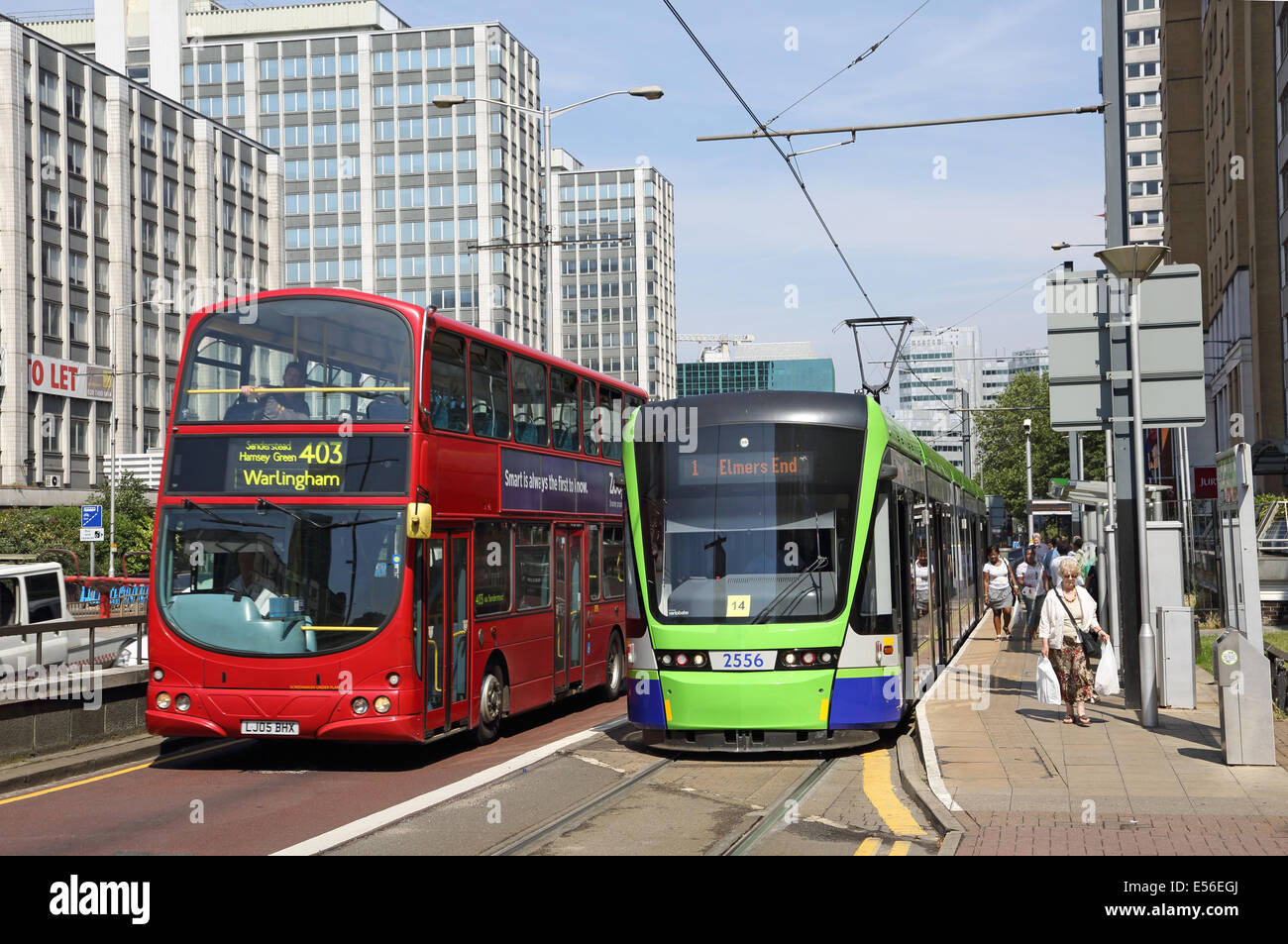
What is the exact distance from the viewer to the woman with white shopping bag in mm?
13938

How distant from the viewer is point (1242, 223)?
53.6 meters

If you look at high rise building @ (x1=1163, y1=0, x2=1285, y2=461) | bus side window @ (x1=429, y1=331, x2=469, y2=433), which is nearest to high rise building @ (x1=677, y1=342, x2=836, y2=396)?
high rise building @ (x1=1163, y1=0, x2=1285, y2=461)

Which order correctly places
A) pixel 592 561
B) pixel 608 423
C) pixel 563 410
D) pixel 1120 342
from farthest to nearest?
1. pixel 608 423
2. pixel 592 561
3. pixel 563 410
4. pixel 1120 342

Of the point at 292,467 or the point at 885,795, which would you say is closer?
the point at 885,795

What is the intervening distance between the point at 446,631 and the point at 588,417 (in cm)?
542

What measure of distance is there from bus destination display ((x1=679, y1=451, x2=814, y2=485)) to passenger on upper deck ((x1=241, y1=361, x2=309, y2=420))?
344 centimetres

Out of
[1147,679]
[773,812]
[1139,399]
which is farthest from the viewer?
[1139,399]

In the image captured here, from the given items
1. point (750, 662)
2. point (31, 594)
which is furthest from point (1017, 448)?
point (750, 662)

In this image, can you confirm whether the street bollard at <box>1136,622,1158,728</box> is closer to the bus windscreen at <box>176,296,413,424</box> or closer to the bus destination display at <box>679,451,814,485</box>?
the bus destination display at <box>679,451,814,485</box>

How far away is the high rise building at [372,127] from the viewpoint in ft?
329

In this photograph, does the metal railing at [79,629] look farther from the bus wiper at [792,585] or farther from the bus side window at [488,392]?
the bus wiper at [792,585]

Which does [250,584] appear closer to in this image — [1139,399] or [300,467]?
[300,467]
